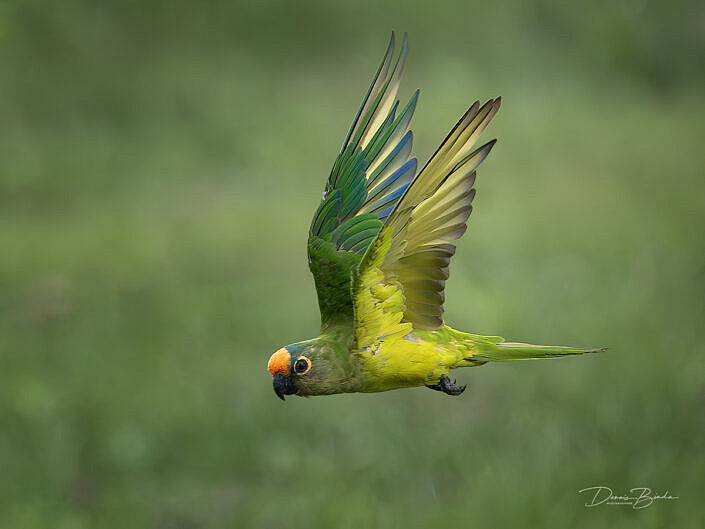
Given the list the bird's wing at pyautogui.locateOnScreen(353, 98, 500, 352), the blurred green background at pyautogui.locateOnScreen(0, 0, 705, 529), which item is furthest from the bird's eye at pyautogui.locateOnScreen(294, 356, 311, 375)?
the blurred green background at pyautogui.locateOnScreen(0, 0, 705, 529)

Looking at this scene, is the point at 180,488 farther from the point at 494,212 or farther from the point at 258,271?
the point at 494,212

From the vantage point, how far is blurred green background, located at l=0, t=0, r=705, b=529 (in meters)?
7.58

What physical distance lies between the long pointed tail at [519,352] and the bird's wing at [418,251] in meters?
0.23

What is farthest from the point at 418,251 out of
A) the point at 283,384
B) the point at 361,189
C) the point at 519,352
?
the point at 361,189

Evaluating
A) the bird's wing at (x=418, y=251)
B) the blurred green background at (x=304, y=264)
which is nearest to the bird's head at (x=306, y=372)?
the bird's wing at (x=418, y=251)

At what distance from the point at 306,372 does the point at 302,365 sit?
3cm

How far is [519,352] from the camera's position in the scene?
2.65 m

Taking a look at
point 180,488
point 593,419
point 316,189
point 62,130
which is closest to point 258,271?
point 316,189

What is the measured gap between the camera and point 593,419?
25.6ft

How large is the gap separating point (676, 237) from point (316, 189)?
463cm

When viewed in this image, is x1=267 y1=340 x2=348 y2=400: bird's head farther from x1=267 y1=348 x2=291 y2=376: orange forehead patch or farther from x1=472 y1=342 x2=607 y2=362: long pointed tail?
x1=472 y1=342 x2=607 y2=362: long pointed tail

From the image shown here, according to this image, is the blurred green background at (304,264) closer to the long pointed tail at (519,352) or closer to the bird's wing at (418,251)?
the long pointed tail at (519,352)
